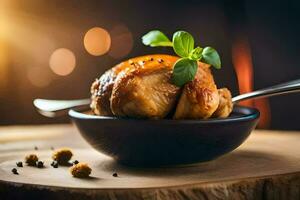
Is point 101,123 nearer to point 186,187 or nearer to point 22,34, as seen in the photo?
point 186,187

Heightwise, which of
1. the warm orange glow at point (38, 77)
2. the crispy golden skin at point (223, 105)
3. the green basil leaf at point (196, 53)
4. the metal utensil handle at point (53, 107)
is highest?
the green basil leaf at point (196, 53)

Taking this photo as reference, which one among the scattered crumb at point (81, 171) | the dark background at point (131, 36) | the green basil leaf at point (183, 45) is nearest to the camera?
the scattered crumb at point (81, 171)

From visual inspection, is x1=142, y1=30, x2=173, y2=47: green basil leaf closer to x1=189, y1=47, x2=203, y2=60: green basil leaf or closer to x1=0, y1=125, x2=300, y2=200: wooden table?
x1=189, y1=47, x2=203, y2=60: green basil leaf

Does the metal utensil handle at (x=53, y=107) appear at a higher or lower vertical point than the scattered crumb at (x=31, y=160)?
higher

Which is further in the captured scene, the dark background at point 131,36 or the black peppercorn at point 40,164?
the dark background at point 131,36

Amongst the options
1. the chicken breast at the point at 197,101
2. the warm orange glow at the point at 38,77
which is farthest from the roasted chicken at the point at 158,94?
the warm orange glow at the point at 38,77

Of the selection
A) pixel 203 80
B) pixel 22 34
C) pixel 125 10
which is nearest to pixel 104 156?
pixel 203 80

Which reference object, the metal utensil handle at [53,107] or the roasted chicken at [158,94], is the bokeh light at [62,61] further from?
the roasted chicken at [158,94]
